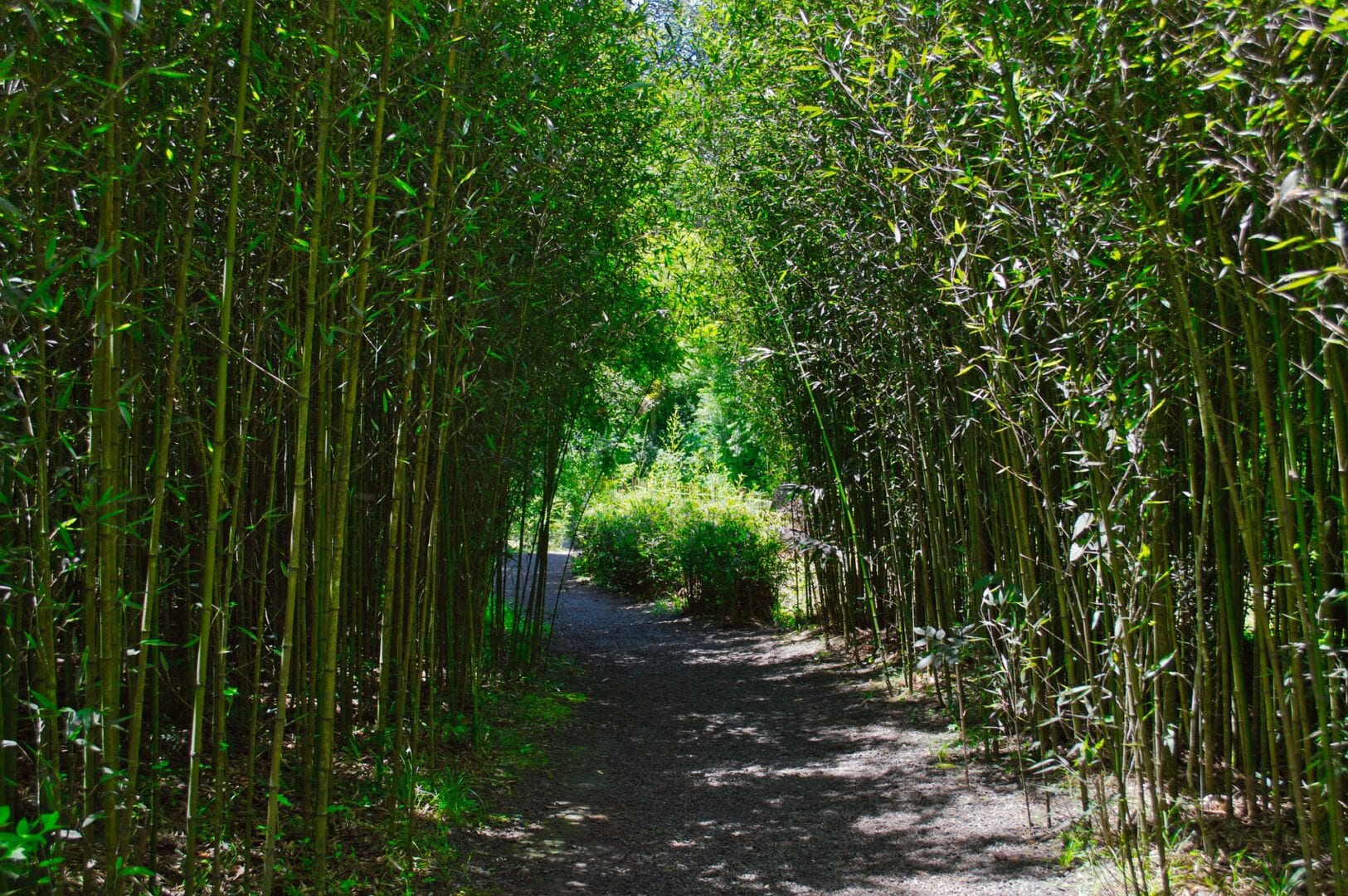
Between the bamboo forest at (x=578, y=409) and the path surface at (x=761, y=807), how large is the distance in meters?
0.02

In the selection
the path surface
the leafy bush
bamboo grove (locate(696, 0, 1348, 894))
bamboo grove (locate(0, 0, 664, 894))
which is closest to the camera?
bamboo grove (locate(0, 0, 664, 894))

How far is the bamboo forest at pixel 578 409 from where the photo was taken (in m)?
1.73

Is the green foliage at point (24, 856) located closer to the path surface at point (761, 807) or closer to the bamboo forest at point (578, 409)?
the bamboo forest at point (578, 409)

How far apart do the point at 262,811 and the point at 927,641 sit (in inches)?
90.6

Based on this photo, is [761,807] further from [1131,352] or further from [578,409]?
[578,409]

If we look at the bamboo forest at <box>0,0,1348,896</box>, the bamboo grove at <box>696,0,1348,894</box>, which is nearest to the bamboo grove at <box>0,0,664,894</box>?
the bamboo forest at <box>0,0,1348,896</box>

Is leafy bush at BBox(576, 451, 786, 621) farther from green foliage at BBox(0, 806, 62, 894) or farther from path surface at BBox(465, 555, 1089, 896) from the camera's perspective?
green foliage at BBox(0, 806, 62, 894)

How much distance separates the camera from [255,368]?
213 centimetres

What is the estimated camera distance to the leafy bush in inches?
313

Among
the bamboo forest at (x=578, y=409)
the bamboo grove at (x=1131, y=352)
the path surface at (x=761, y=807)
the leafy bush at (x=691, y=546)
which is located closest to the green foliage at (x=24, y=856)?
the bamboo forest at (x=578, y=409)

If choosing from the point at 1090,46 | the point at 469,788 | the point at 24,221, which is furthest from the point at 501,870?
the point at 1090,46

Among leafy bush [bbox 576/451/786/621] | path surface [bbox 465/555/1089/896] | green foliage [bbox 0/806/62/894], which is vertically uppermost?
leafy bush [bbox 576/451/786/621]

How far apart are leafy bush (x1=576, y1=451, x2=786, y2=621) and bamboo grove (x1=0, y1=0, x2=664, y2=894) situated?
154 inches

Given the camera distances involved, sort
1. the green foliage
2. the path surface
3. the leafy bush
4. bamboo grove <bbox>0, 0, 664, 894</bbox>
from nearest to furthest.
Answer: the green foliage → bamboo grove <bbox>0, 0, 664, 894</bbox> → the path surface → the leafy bush
